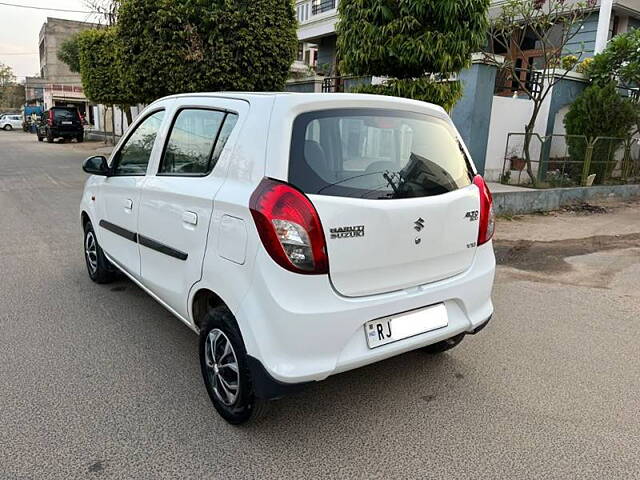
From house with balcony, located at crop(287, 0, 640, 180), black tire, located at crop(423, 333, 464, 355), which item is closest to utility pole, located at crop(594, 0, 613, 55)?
house with balcony, located at crop(287, 0, 640, 180)

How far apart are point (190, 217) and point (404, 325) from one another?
1299mm

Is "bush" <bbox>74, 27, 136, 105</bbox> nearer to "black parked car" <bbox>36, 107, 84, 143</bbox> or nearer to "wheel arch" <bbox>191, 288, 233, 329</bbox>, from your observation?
"black parked car" <bbox>36, 107, 84, 143</bbox>

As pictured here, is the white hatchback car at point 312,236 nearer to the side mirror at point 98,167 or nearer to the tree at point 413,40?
the side mirror at point 98,167

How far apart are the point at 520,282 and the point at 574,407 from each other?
8.39ft

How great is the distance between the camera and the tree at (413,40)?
6445 millimetres

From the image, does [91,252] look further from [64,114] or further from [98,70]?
[64,114]

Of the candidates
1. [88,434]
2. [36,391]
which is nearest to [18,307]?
[36,391]

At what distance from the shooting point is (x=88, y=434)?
2.61 m

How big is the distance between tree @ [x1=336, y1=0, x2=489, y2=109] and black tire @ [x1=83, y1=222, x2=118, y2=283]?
13.6 feet

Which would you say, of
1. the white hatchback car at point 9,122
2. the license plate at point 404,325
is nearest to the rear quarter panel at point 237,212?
the license plate at point 404,325

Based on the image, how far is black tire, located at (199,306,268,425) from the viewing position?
2.56m

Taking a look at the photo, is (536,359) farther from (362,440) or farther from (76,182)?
(76,182)

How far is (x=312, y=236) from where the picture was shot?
7.59ft

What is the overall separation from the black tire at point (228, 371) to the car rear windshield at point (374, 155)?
2.70 feet
